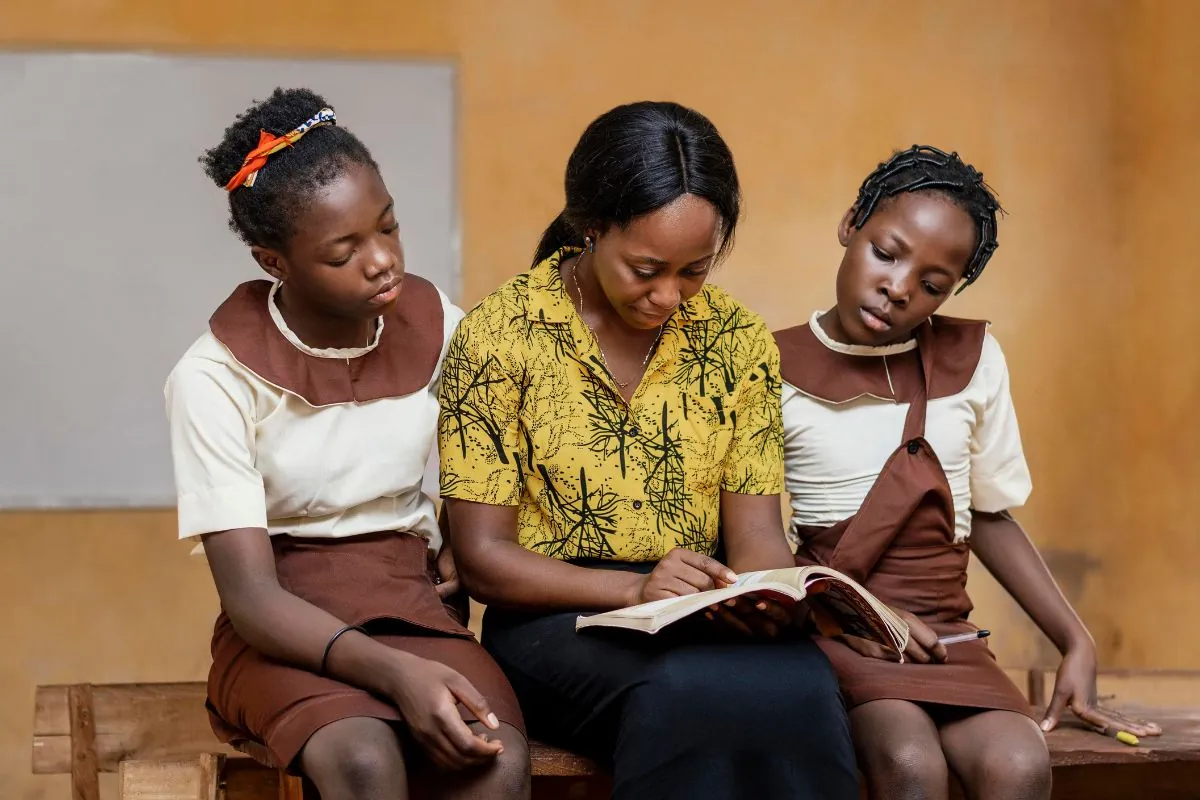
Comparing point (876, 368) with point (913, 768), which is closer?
point (913, 768)

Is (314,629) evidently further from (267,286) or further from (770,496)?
(770,496)

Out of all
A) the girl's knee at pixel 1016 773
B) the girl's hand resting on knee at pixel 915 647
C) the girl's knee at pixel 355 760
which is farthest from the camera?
the girl's hand resting on knee at pixel 915 647

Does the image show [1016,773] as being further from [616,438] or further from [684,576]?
[616,438]

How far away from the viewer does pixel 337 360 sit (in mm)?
2268

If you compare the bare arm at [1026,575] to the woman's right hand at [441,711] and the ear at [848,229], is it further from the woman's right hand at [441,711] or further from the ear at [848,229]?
the woman's right hand at [441,711]

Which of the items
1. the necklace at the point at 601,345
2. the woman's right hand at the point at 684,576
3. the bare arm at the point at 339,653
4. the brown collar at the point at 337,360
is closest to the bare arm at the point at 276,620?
the bare arm at the point at 339,653

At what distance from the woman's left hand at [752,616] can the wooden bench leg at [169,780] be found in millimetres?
934

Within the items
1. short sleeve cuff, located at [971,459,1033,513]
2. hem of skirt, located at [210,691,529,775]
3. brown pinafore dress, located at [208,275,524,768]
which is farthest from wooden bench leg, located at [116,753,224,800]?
short sleeve cuff, located at [971,459,1033,513]

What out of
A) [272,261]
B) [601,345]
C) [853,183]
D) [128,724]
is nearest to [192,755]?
[128,724]

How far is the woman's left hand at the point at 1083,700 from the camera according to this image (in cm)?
248

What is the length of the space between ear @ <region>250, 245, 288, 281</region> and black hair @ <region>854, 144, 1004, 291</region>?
3.53 feet

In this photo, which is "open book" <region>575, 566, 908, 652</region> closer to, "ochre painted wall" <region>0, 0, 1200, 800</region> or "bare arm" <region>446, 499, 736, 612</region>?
"bare arm" <region>446, 499, 736, 612</region>

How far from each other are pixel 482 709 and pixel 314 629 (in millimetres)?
295

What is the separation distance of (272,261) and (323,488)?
15.4 inches
